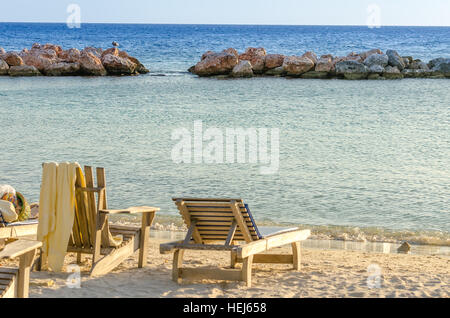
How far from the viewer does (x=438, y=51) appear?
67.1 m

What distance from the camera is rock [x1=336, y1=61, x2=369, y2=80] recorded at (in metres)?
37.6

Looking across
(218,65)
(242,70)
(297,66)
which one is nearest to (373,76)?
(297,66)

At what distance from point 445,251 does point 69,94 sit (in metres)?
22.3

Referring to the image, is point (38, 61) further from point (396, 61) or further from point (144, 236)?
point (144, 236)

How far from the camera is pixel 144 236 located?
6598 millimetres

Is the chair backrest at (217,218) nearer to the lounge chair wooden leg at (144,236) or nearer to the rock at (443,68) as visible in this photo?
the lounge chair wooden leg at (144,236)

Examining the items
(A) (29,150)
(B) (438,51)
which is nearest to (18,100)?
(A) (29,150)

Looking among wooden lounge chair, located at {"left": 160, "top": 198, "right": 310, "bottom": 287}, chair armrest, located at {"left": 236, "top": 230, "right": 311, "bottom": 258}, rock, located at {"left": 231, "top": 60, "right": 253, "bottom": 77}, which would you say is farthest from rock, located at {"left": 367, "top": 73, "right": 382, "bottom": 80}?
wooden lounge chair, located at {"left": 160, "top": 198, "right": 310, "bottom": 287}

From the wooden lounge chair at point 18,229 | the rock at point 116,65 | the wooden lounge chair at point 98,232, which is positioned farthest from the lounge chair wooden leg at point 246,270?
the rock at point 116,65

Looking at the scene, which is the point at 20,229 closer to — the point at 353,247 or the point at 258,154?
the point at 353,247

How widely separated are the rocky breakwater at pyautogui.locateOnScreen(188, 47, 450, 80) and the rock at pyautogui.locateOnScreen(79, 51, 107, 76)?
5298mm

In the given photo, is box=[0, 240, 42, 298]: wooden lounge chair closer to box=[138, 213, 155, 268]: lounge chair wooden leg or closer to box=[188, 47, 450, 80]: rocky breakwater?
box=[138, 213, 155, 268]: lounge chair wooden leg
